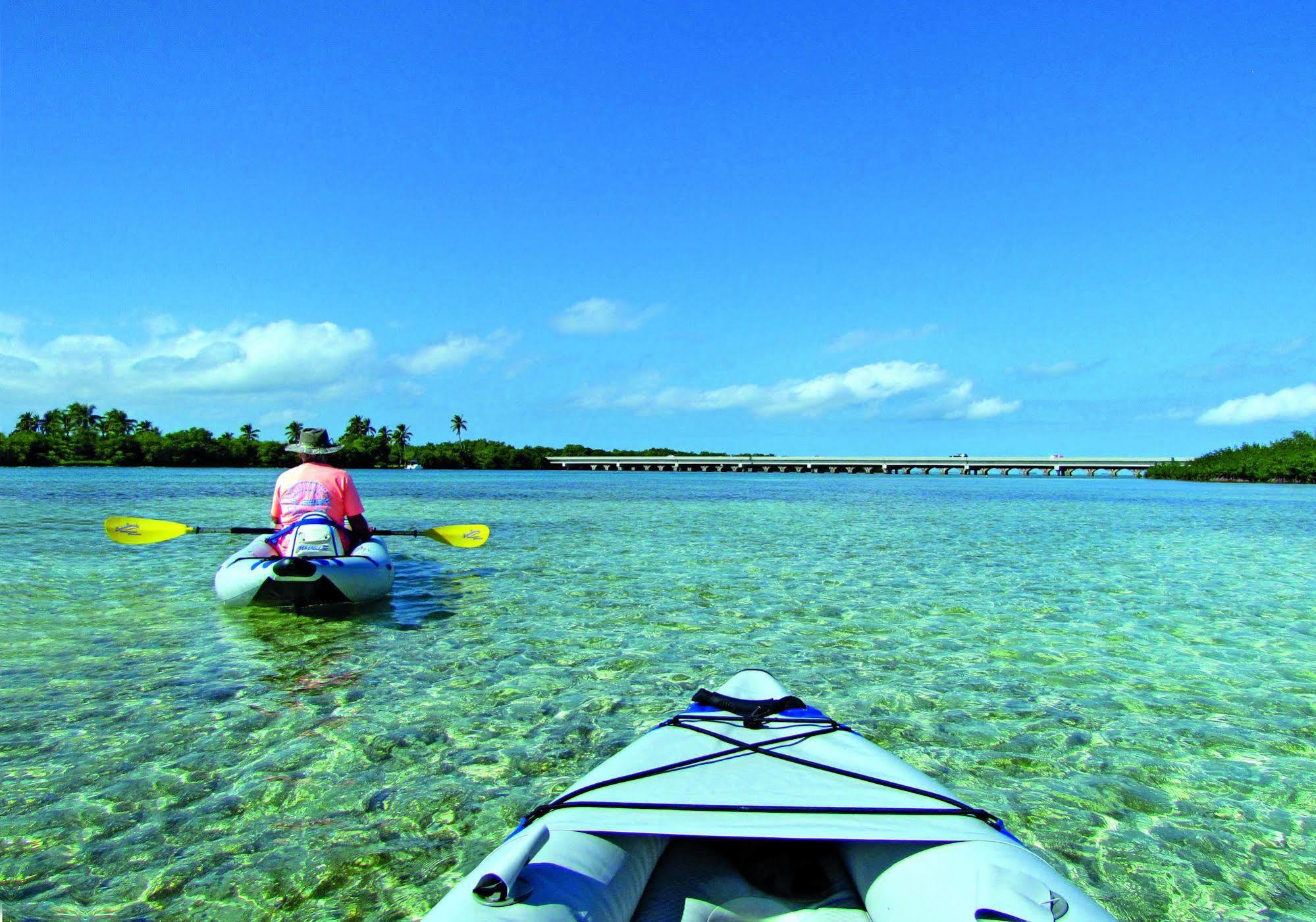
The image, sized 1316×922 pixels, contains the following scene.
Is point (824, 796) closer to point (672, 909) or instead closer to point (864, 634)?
point (672, 909)

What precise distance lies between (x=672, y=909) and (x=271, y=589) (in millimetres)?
8597

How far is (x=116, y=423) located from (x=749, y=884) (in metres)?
152

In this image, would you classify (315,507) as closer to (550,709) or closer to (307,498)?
(307,498)

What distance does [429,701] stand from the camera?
23.2 ft

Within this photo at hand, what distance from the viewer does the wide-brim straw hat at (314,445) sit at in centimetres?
1109

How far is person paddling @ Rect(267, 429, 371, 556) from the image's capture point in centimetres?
1022

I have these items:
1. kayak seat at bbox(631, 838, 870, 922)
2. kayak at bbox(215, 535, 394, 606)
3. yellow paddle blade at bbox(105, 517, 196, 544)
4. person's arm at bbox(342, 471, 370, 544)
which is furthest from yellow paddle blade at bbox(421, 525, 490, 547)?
kayak seat at bbox(631, 838, 870, 922)

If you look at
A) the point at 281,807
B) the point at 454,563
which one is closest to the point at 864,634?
the point at 281,807

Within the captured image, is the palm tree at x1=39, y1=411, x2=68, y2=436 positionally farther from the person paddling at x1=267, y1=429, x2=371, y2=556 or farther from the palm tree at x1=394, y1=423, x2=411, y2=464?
the person paddling at x1=267, y1=429, x2=371, y2=556

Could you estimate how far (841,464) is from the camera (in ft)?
560

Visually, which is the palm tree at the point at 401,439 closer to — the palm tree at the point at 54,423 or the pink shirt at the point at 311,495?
the palm tree at the point at 54,423

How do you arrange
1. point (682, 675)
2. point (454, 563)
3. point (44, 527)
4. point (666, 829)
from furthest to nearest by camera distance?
point (44, 527) → point (454, 563) → point (682, 675) → point (666, 829)

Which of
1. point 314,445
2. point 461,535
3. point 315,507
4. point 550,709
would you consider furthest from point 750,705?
point 461,535

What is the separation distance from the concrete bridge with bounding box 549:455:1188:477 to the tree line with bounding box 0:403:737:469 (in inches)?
1368
